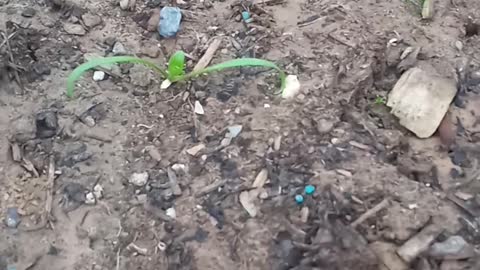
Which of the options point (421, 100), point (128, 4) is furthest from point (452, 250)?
point (128, 4)

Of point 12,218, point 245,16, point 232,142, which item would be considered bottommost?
point 12,218

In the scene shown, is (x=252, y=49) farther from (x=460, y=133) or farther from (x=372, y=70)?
(x=460, y=133)

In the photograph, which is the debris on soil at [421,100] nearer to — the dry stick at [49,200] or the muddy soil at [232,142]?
the muddy soil at [232,142]

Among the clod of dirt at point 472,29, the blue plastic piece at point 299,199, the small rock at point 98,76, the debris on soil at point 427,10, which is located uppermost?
the debris on soil at point 427,10

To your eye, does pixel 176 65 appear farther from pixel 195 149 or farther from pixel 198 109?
pixel 195 149

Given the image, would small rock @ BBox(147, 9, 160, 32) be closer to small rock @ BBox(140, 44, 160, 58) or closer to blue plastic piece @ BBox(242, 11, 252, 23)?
small rock @ BBox(140, 44, 160, 58)

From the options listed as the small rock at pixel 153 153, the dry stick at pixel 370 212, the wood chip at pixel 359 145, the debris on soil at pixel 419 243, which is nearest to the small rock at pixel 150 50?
the small rock at pixel 153 153

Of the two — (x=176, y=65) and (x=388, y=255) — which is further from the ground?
(x=176, y=65)
